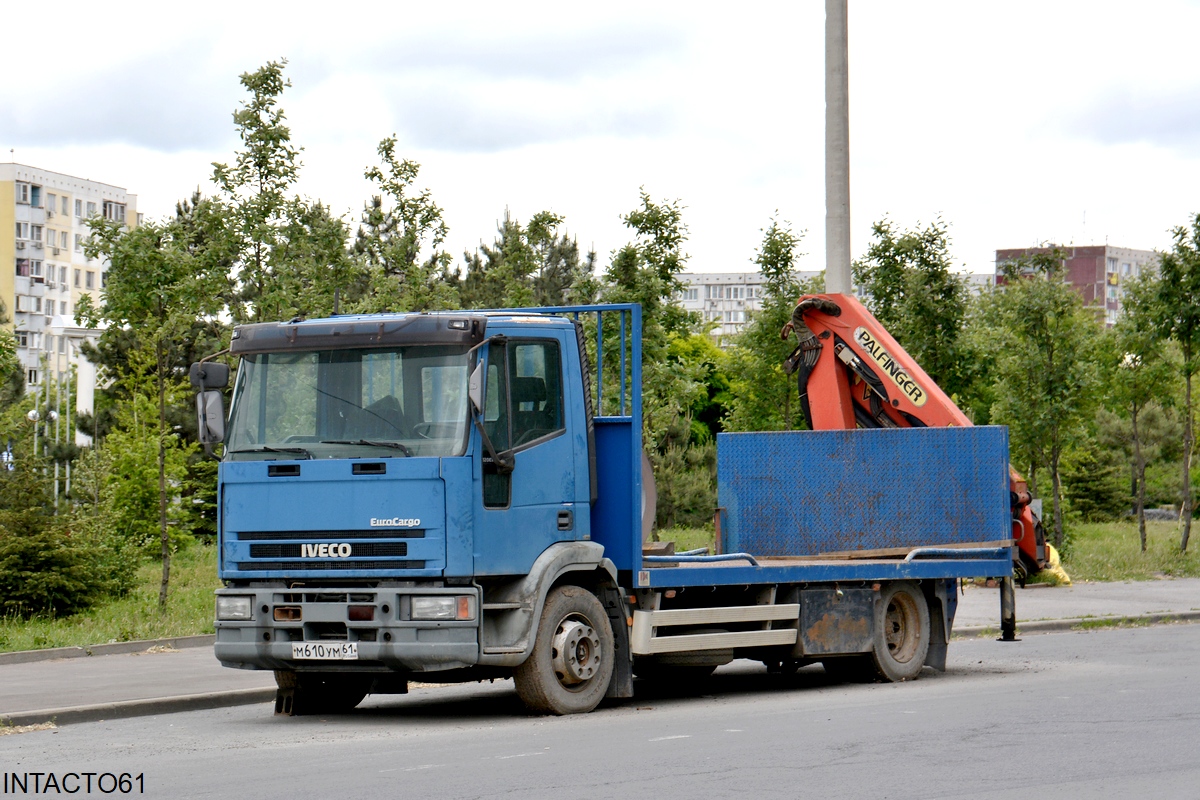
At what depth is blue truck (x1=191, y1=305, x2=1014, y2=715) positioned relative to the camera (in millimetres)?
11156

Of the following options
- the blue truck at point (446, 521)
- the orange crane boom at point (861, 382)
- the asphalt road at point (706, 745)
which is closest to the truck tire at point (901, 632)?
the asphalt road at point (706, 745)

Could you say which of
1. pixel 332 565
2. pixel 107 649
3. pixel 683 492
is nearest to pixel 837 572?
pixel 332 565

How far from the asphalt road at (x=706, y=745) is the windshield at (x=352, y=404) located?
2.04 metres

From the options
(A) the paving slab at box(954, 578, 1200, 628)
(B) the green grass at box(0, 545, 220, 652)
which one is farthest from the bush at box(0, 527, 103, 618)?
(A) the paving slab at box(954, 578, 1200, 628)

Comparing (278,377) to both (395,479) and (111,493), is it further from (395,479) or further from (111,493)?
(111,493)

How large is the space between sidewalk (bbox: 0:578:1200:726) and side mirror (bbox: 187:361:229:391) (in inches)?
105

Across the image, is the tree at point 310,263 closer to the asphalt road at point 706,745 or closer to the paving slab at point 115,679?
the paving slab at point 115,679

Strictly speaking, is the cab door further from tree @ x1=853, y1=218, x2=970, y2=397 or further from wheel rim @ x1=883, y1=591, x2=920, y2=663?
tree @ x1=853, y1=218, x2=970, y2=397

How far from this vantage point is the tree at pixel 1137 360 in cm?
3209

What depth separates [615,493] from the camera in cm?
1227

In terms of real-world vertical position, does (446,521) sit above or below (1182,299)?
below

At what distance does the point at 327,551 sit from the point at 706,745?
3140 mm

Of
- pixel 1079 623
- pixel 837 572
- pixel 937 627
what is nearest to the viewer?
pixel 837 572

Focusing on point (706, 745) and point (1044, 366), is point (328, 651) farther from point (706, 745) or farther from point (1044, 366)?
point (1044, 366)
